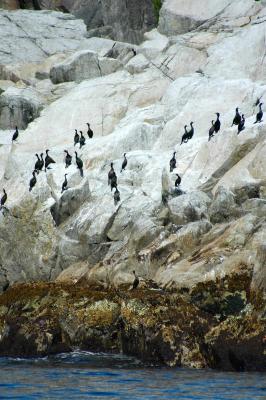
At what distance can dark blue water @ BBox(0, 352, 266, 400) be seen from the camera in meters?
21.0

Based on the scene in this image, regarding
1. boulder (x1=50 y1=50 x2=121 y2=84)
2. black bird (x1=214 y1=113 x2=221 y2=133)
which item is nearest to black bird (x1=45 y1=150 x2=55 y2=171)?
black bird (x1=214 y1=113 x2=221 y2=133)

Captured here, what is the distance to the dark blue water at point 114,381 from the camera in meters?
21.0

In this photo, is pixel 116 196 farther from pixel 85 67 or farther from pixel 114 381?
pixel 85 67

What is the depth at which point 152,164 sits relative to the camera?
39.8m

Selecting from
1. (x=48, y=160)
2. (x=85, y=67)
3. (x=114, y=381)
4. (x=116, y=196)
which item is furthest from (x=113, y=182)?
(x=85, y=67)

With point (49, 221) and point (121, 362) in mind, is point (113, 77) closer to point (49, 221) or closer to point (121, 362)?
point (49, 221)

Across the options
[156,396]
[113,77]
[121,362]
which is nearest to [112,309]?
[121,362]

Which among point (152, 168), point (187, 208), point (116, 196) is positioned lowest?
point (187, 208)

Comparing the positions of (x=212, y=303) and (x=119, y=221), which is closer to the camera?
(x=212, y=303)

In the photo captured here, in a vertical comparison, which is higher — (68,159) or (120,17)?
(120,17)

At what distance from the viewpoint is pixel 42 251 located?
37500mm

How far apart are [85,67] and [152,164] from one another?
19176mm

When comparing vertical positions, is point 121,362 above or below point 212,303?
below

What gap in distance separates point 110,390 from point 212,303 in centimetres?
588
